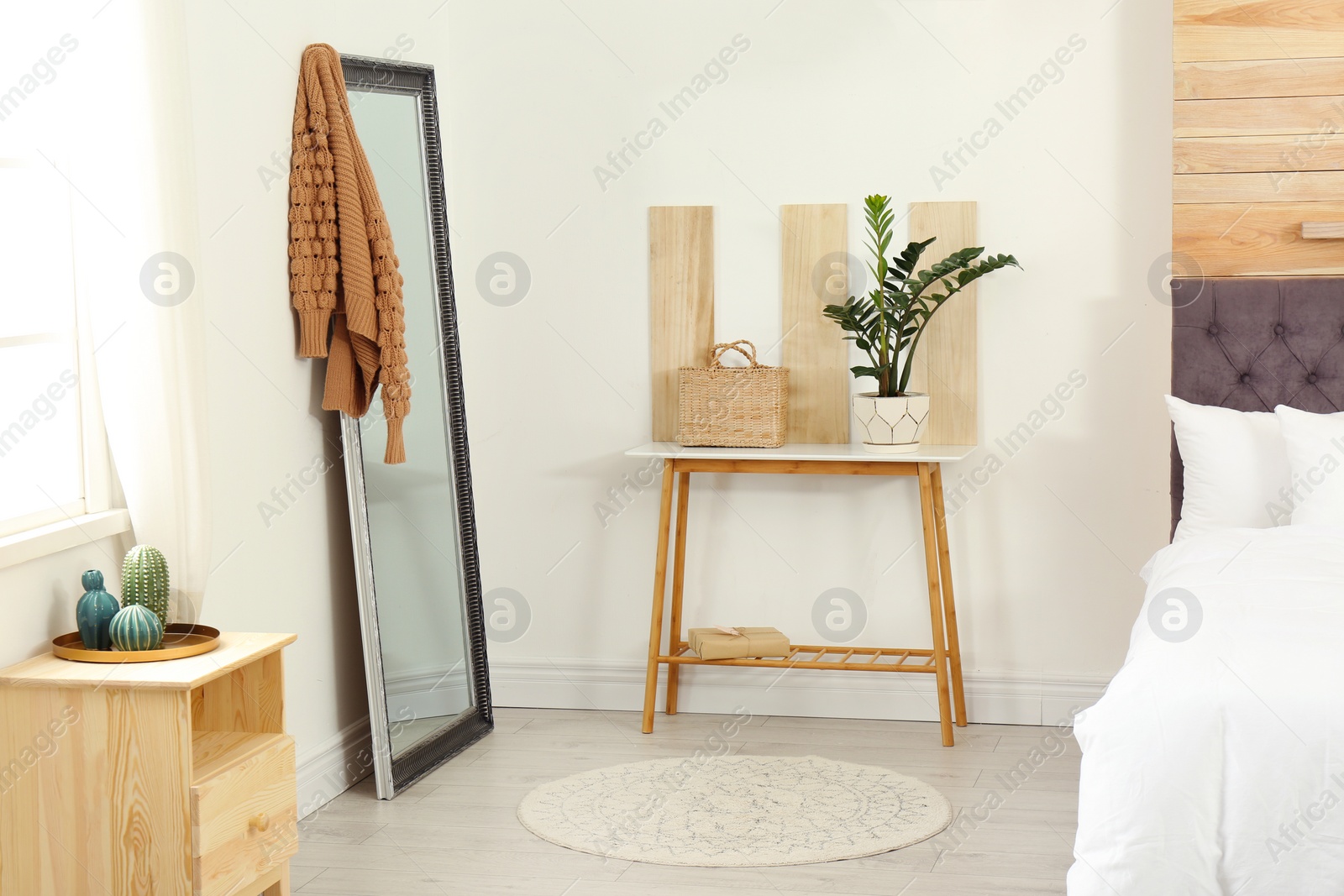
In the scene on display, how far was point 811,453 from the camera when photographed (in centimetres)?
331

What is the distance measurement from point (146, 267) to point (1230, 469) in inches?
97.0

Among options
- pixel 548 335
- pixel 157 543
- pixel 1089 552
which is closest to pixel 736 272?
pixel 548 335

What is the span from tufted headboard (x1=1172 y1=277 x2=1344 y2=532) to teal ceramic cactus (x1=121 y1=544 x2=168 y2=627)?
2472 millimetres

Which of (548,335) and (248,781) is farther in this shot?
(548,335)

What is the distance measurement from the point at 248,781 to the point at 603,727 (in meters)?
1.60

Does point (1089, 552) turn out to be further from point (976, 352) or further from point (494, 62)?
point (494, 62)

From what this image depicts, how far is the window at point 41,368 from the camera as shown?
200 centimetres

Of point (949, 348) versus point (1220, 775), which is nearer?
point (1220, 775)

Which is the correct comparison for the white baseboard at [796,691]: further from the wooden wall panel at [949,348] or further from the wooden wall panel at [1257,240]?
the wooden wall panel at [1257,240]

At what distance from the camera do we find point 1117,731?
5.99ft

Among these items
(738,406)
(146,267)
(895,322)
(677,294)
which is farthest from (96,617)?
(895,322)

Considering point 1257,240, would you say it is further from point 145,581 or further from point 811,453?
point 145,581

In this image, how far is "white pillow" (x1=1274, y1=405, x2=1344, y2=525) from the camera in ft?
8.76

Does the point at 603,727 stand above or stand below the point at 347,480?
below
